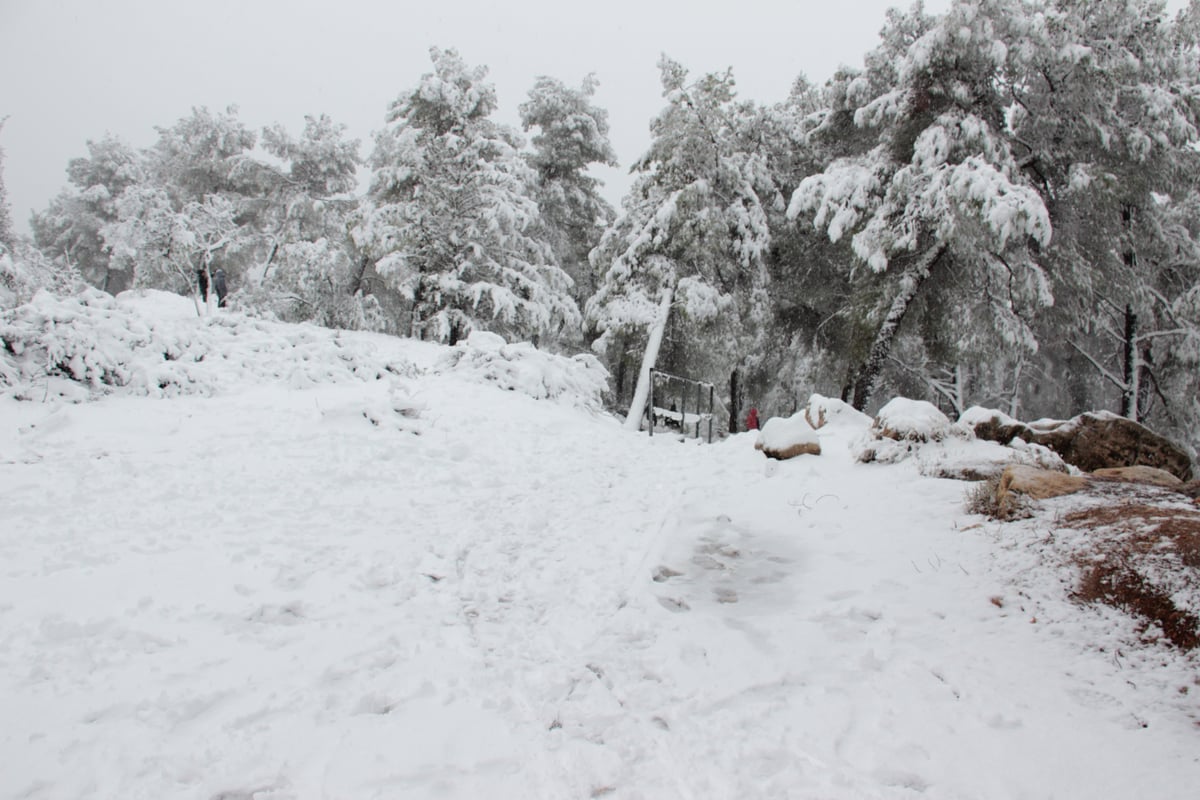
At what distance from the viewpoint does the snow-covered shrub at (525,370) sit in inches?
441

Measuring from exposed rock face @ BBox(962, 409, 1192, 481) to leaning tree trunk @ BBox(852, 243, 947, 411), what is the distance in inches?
196

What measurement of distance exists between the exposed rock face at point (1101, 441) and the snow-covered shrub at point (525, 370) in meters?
7.16

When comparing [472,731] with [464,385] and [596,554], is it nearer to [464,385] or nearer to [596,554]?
[596,554]

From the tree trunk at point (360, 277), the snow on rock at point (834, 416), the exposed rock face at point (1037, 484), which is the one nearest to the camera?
the exposed rock face at point (1037, 484)

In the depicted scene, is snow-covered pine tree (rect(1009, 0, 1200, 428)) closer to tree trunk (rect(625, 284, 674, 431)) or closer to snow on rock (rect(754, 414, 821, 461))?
tree trunk (rect(625, 284, 674, 431))

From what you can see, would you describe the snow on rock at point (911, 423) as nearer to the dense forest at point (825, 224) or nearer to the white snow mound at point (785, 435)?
the white snow mound at point (785, 435)

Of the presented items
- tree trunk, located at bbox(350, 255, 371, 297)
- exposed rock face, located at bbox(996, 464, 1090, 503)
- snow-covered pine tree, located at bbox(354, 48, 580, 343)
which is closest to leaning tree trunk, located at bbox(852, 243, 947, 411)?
exposed rock face, located at bbox(996, 464, 1090, 503)

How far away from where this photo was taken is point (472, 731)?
2.62m

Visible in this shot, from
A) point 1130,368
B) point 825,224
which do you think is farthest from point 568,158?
point 1130,368

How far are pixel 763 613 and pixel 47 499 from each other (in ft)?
17.6

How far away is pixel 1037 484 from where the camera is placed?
480 cm

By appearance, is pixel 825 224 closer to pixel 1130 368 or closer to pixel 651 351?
pixel 651 351

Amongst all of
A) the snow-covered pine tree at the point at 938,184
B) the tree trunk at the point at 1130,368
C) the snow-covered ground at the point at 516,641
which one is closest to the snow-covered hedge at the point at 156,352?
the snow-covered ground at the point at 516,641

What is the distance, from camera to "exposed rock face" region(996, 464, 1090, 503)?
467cm
